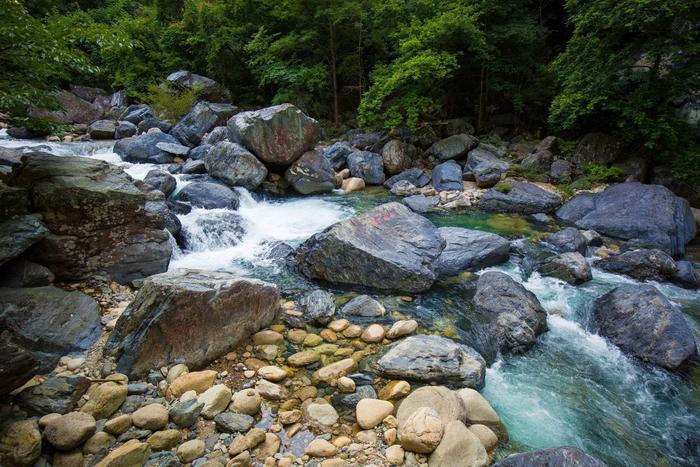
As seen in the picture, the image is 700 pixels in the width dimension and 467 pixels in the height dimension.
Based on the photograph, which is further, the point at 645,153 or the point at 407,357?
the point at 645,153

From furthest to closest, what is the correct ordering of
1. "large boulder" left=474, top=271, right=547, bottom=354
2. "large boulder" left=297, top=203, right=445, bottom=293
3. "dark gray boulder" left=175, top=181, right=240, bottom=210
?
"dark gray boulder" left=175, top=181, right=240, bottom=210
"large boulder" left=297, top=203, right=445, bottom=293
"large boulder" left=474, top=271, right=547, bottom=354

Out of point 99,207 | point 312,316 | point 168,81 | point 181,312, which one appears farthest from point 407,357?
point 168,81

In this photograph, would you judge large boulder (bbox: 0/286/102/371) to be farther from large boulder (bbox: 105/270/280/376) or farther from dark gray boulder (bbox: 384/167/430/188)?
dark gray boulder (bbox: 384/167/430/188)

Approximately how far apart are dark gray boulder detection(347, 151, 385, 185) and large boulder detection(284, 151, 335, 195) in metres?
1.30

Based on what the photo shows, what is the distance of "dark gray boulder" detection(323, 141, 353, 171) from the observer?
1316 cm

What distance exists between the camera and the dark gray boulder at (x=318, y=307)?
198 inches

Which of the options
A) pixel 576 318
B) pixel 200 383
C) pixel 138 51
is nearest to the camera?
pixel 200 383

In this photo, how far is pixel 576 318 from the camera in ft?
18.4

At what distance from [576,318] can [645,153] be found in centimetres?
822

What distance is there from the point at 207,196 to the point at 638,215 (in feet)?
33.1

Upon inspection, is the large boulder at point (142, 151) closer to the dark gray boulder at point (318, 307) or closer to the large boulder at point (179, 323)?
the large boulder at point (179, 323)

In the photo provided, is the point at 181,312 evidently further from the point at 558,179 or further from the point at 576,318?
the point at 558,179

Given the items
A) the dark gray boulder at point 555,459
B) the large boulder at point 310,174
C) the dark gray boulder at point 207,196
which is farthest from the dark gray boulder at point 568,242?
the dark gray boulder at point 207,196

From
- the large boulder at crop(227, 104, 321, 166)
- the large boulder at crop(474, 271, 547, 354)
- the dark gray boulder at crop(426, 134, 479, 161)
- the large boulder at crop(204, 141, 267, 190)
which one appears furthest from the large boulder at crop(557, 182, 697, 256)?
the large boulder at crop(204, 141, 267, 190)
